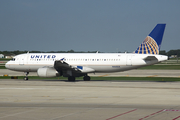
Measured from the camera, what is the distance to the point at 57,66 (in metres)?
37.1

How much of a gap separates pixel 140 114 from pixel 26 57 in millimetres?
29668

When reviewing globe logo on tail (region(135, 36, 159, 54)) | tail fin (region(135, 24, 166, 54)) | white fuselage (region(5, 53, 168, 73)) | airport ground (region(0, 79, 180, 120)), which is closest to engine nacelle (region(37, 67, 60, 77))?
white fuselage (region(5, 53, 168, 73))

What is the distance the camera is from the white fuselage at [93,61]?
3700 cm

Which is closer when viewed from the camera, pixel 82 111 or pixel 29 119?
pixel 29 119

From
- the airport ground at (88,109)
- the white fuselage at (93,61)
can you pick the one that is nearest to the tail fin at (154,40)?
the white fuselage at (93,61)

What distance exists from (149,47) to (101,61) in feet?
21.7

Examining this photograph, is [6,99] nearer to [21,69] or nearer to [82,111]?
[82,111]

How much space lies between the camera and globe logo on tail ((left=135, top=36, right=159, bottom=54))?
1474 inches

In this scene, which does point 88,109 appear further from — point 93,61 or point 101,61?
point 93,61

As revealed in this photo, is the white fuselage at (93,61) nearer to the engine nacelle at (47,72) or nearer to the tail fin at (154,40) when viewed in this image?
the tail fin at (154,40)

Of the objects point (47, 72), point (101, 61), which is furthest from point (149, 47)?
point (47, 72)

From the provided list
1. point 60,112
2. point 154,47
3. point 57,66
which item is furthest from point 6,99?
point 154,47

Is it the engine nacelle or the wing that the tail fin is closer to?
the wing

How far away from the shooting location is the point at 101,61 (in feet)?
126
